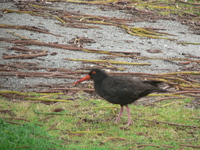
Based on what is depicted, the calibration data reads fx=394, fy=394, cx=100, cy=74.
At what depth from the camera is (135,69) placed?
1055cm

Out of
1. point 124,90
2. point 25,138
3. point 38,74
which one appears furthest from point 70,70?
point 25,138

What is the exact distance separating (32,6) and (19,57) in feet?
18.6

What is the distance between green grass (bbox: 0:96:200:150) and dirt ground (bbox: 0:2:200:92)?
126 cm

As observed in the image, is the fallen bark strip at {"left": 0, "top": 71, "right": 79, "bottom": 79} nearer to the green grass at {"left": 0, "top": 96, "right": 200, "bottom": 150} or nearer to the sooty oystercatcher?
the green grass at {"left": 0, "top": 96, "right": 200, "bottom": 150}

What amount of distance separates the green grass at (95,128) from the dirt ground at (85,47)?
1.26 m

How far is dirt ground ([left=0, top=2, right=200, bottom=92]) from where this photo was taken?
9.55m

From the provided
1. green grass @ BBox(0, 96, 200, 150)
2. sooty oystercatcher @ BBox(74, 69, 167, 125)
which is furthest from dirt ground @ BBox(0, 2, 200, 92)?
sooty oystercatcher @ BBox(74, 69, 167, 125)

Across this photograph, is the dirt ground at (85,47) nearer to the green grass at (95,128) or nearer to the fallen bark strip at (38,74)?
the fallen bark strip at (38,74)

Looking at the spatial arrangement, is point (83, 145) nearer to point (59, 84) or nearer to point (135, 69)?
point (59, 84)

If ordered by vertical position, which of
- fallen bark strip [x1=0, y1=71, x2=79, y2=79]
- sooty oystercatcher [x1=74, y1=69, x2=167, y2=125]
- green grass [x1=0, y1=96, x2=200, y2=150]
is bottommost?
fallen bark strip [x1=0, y1=71, x2=79, y2=79]

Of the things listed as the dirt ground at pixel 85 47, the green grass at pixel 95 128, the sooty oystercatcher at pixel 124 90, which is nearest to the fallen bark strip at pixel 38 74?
the dirt ground at pixel 85 47

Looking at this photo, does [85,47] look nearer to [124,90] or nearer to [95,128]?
[124,90]

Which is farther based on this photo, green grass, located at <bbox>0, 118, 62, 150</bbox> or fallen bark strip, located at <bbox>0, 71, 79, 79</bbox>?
fallen bark strip, located at <bbox>0, 71, 79, 79</bbox>

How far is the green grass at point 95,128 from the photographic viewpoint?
6.16 meters
